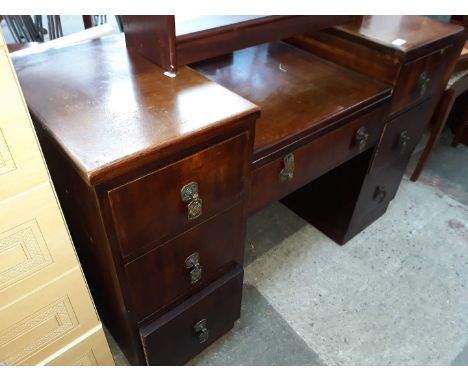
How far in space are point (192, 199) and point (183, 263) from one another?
0.64ft

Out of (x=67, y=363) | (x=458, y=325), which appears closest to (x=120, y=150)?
(x=67, y=363)

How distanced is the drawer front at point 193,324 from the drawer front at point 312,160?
0.77ft

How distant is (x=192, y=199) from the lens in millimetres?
753

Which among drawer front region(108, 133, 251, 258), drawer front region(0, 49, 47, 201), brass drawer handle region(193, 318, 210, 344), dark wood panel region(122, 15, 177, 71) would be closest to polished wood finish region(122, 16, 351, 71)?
dark wood panel region(122, 15, 177, 71)

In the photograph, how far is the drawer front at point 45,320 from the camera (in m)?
0.76

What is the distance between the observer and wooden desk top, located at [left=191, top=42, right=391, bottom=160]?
0.94 meters

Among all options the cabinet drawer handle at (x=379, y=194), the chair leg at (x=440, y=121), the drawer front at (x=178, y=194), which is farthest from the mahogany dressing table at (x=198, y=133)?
the chair leg at (x=440, y=121)

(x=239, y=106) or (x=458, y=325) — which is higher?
(x=239, y=106)

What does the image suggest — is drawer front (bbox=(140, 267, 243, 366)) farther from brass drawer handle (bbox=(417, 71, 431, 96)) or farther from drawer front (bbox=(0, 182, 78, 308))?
brass drawer handle (bbox=(417, 71, 431, 96))

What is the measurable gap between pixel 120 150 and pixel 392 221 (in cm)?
144

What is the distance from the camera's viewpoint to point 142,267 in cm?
79

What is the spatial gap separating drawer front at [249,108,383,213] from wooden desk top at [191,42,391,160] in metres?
0.05
